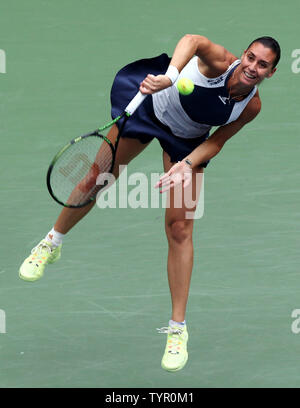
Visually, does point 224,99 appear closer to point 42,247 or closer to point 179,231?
point 179,231

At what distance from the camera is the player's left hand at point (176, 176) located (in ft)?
24.2

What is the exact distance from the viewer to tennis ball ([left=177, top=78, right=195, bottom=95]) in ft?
23.5

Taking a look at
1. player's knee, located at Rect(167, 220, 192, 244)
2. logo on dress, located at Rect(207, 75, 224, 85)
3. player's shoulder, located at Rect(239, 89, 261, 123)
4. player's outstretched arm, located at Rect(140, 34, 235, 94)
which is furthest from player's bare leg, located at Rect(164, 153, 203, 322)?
player's outstretched arm, located at Rect(140, 34, 235, 94)

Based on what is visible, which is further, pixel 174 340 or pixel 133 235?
pixel 133 235

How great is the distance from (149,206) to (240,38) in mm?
3370

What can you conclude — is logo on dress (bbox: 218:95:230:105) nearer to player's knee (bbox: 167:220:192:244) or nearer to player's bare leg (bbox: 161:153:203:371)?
player's bare leg (bbox: 161:153:203:371)

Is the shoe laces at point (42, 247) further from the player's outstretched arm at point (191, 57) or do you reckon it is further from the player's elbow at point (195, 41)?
the player's elbow at point (195, 41)

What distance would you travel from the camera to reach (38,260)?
8289 mm

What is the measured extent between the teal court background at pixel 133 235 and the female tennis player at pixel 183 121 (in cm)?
36

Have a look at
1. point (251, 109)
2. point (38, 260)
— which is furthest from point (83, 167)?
point (251, 109)

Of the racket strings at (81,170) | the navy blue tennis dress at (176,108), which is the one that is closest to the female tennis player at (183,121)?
the navy blue tennis dress at (176,108)

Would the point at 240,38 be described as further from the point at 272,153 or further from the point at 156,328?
the point at 156,328

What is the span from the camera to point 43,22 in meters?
13.0

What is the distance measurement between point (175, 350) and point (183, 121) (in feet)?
4.60
